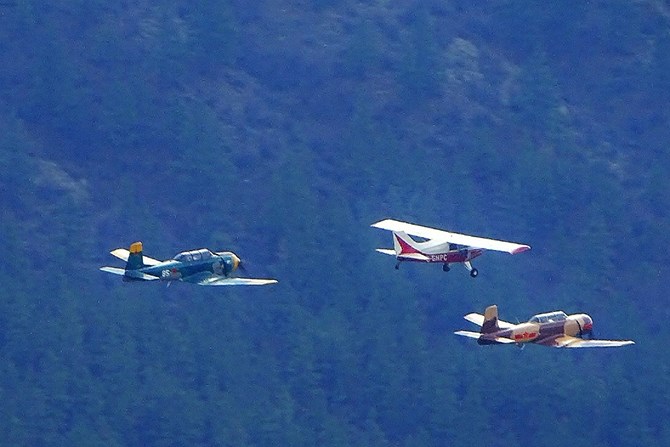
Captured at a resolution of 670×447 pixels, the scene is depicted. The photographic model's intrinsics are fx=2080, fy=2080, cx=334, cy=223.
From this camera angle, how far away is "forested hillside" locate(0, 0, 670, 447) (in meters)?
153

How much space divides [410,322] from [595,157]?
2609cm

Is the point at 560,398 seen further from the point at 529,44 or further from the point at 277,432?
the point at 529,44

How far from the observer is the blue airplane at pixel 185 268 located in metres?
114

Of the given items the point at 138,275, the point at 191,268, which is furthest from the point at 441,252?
the point at 138,275

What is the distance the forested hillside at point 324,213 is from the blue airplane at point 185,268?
3516 centimetres

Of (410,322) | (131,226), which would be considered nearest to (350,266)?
(410,322)

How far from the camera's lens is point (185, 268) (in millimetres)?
115688

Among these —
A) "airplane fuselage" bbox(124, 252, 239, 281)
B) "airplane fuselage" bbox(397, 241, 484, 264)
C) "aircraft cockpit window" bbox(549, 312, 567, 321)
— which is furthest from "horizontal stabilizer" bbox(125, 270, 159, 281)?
"aircraft cockpit window" bbox(549, 312, 567, 321)

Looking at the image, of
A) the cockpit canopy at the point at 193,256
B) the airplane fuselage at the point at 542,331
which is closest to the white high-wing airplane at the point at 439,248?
the airplane fuselage at the point at 542,331

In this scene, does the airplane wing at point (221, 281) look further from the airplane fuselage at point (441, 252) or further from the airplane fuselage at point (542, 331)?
the airplane fuselage at point (542, 331)

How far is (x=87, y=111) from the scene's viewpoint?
165 metres

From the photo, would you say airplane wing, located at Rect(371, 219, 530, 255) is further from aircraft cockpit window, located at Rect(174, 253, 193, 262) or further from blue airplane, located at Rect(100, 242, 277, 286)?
aircraft cockpit window, located at Rect(174, 253, 193, 262)

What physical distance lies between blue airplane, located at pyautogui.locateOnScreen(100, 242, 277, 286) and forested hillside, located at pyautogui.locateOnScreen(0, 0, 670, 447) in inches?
1384

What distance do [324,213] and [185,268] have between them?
45.4 meters
